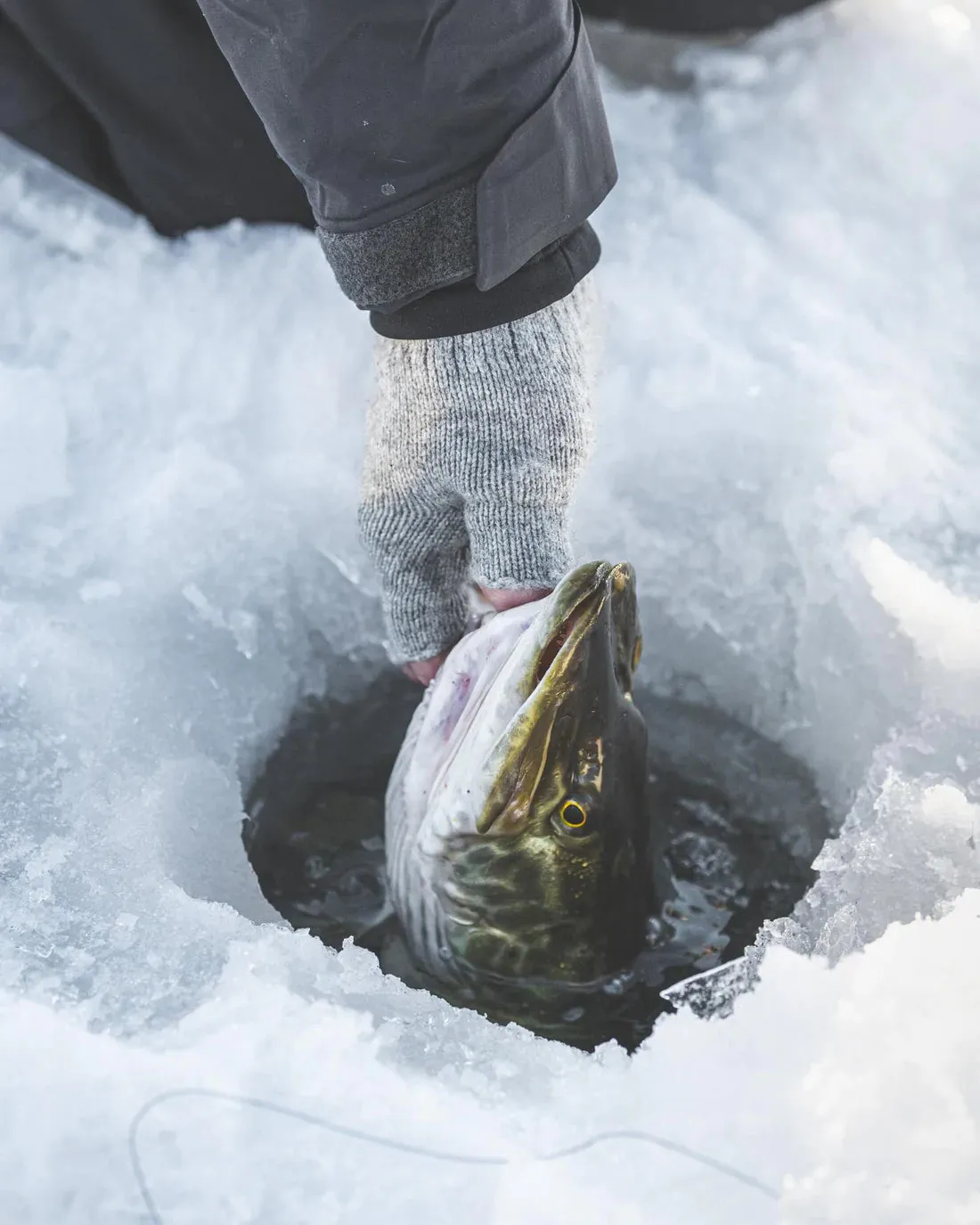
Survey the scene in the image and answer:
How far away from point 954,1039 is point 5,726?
1044mm

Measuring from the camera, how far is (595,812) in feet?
4.53

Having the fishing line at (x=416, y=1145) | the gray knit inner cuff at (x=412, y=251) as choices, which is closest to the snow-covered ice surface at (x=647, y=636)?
the fishing line at (x=416, y=1145)

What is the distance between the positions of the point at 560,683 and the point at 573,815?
0.59 ft

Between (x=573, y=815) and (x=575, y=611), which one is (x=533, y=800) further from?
(x=575, y=611)

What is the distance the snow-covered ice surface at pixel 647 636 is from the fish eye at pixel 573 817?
0.81ft

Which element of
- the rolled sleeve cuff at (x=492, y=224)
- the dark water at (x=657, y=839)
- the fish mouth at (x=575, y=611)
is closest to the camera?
the rolled sleeve cuff at (x=492, y=224)

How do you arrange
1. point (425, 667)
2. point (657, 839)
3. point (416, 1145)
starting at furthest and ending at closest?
point (657, 839) → point (425, 667) → point (416, 1145)

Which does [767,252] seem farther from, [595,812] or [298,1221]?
[298,1221]

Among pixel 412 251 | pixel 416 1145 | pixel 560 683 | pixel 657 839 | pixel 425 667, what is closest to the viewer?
pixel 416 1145

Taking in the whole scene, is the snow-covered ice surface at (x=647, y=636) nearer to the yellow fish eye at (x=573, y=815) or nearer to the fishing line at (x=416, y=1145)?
the fishing line at (x=416, y=1145)

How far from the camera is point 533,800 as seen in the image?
133 cm

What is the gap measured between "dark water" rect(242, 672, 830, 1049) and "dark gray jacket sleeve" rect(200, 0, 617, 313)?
0.82 metres

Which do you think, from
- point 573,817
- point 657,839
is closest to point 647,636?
point 657,839

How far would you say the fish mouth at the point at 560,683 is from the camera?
1.25 metres
